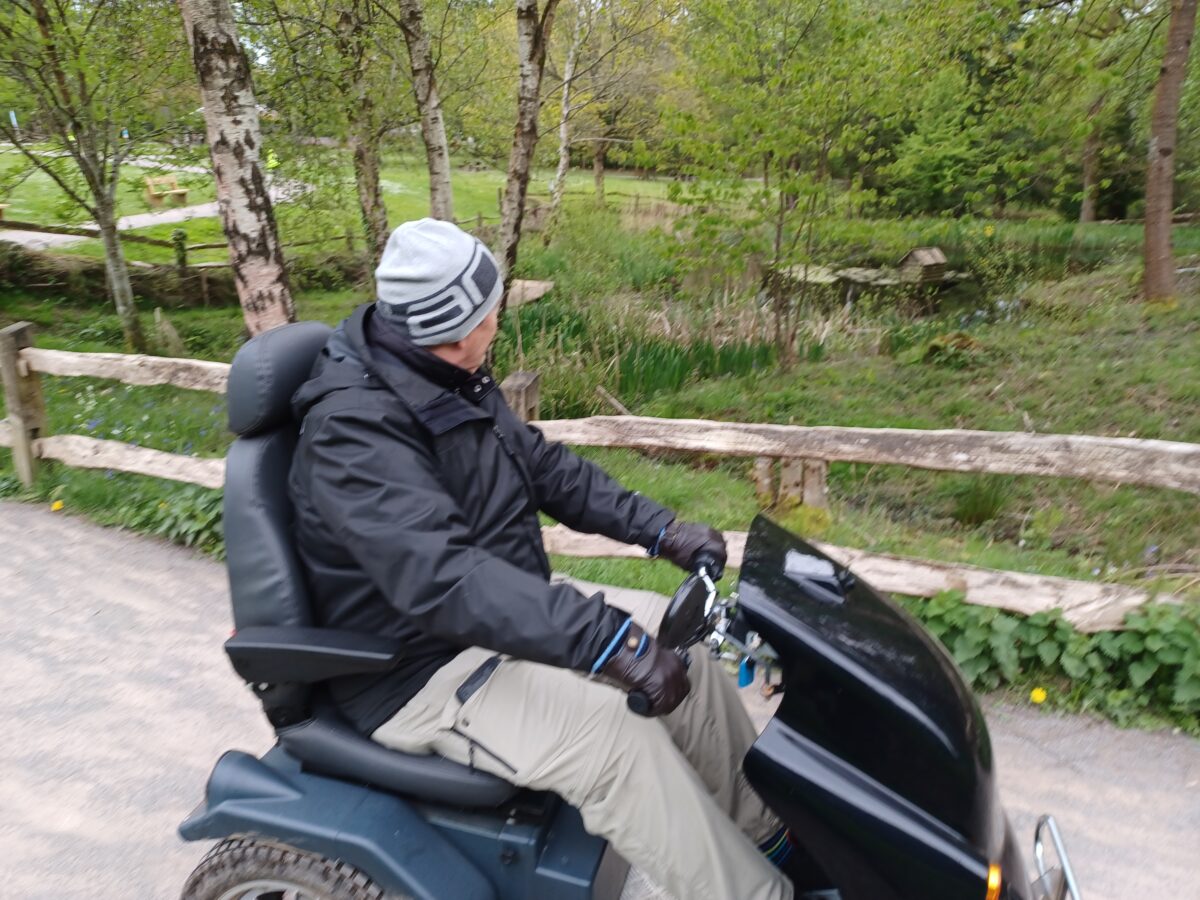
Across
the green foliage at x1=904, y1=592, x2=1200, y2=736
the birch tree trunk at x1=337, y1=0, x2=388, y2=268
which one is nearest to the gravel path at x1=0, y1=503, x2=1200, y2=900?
the green foliage at x1=904, y1=592, x2=1200, y2=736

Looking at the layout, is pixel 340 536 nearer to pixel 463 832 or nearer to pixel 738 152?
pixel 463 832

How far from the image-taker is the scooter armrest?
1837 millimetres

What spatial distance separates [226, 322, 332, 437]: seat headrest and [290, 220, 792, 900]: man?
0.08 metres

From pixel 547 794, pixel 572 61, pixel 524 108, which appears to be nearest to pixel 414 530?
pixel 547 794

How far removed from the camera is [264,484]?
1.99 m

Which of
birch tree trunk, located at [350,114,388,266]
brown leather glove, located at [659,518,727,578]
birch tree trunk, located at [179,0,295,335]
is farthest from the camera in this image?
birch tree trunk, located at [350,114,388,266]

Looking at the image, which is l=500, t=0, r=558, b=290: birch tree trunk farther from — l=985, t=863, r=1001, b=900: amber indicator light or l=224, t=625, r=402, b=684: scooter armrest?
l=985, t=863, r=1001, b=900: amber indicator light

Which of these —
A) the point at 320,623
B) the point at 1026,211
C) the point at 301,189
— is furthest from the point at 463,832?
the point at 1026,211

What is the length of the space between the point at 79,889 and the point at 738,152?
728cm

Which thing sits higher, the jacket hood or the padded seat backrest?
the jacket hood

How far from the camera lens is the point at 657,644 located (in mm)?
1764

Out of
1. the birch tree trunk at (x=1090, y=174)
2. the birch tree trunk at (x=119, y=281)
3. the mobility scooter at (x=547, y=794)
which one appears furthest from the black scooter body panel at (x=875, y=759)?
the birch tree trunk at (x=1090, y=174)

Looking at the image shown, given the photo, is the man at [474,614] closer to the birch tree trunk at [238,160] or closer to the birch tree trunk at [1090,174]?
the birch tree trunk at [238,160]

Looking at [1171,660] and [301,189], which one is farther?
[301,189]
